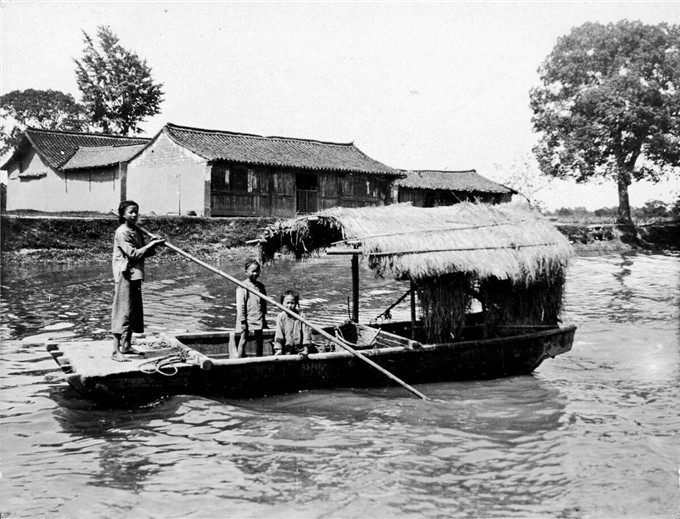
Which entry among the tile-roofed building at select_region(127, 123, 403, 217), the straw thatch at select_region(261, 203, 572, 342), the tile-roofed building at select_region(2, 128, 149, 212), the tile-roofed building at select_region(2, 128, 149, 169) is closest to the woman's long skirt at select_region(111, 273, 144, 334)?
the straw thatch at select_region(261, 203, 572, 342)

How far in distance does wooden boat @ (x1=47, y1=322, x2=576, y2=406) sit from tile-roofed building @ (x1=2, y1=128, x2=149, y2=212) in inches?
797

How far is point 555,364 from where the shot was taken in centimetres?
999

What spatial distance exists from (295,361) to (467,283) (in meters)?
2.40

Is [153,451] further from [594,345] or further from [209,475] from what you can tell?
[594,345]

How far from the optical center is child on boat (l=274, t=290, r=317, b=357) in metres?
7.54

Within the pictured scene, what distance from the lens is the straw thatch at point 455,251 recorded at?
747cm

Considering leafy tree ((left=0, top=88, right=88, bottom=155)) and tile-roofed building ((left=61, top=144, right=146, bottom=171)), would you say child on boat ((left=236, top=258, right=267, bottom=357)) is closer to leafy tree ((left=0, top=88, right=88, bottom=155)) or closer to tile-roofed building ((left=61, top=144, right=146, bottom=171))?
tile-roofed building ((left=61, top=144, right=146, bottom=171))

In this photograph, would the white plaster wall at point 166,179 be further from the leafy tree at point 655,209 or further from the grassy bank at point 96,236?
the leafy tree at point 655,209

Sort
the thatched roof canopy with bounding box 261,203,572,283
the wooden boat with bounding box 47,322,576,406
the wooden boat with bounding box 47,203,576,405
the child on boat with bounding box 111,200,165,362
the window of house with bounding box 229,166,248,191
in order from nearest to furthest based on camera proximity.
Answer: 1. the wooden boat with bounding box 47,322,576,406
2. the child on boat with bounding box 111,200,165,362
3. the wooden boat with bounding box 47,203,576,405
4. the thatched roof canopy with bounding box 261,203,572,283
5. the window of house with bounding box 229,166,248,191

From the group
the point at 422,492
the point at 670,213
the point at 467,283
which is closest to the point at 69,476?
the point at 422,492

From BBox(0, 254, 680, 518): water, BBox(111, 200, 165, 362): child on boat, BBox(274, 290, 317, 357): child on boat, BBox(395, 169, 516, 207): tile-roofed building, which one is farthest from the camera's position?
BBox(395, 169, 516, 207): tile-roofed building

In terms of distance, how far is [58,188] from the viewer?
2917 cm

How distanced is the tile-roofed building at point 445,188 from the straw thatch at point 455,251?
20.9 metres

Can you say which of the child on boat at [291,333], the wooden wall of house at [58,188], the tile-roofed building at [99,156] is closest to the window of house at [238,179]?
the tile-roofed building at [99,156]
